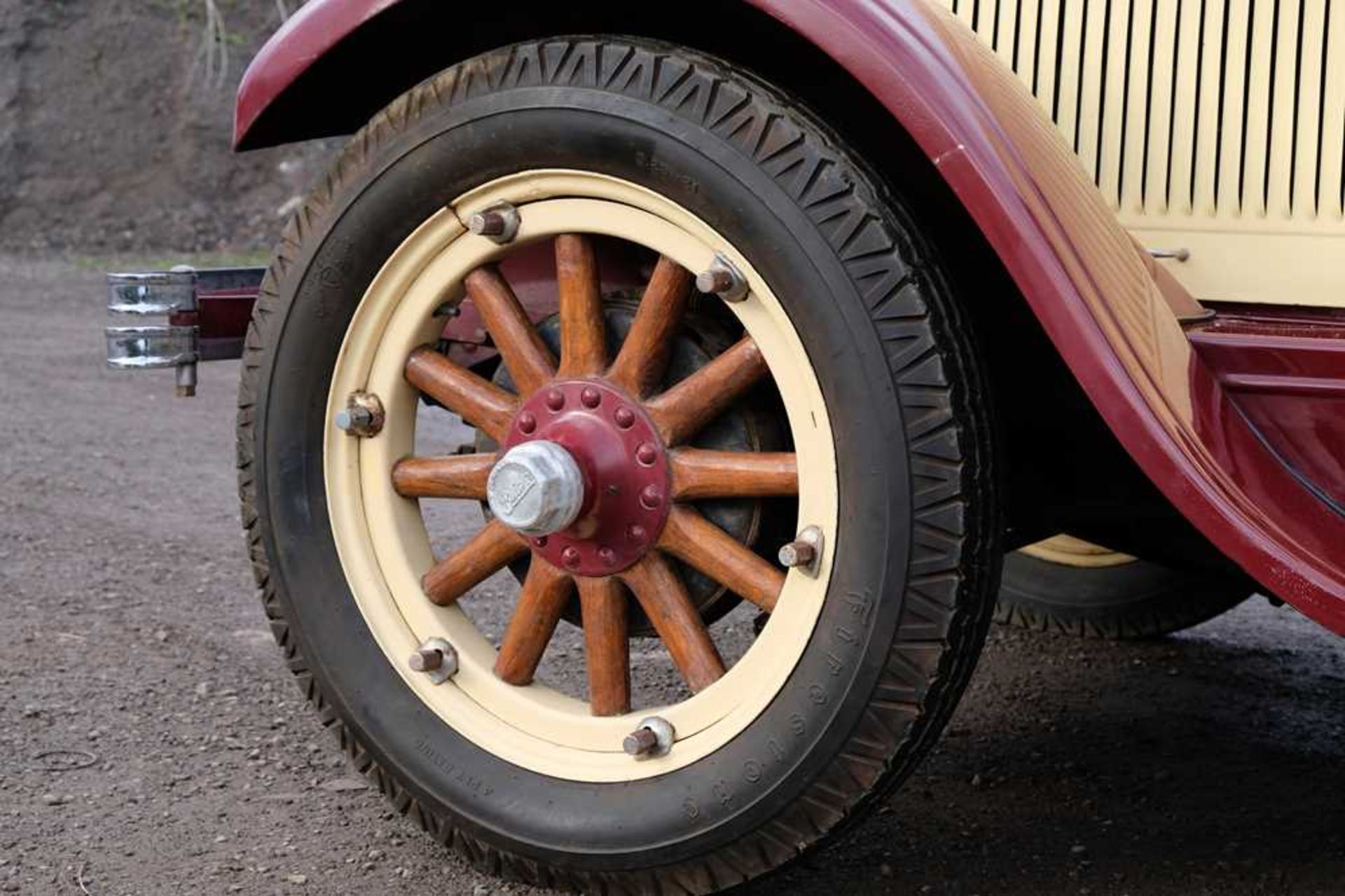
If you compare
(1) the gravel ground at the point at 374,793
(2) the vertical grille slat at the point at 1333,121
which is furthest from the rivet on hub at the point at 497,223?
(2) the vertical grille slat at the point at 1333,121

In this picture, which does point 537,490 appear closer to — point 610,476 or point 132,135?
point 610,476

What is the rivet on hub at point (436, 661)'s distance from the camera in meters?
2.29

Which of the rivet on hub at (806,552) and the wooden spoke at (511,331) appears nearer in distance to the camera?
the rivet on hub at (806,552)

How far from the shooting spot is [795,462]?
82.1 inches

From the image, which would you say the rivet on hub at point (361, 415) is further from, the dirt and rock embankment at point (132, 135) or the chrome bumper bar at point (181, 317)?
the dirt and rock embankment at point (132, 135)

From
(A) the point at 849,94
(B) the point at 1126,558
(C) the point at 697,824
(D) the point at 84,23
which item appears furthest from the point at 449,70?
(D) the point at 84,23

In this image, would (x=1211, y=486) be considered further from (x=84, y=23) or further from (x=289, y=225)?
(x=84, y=23)

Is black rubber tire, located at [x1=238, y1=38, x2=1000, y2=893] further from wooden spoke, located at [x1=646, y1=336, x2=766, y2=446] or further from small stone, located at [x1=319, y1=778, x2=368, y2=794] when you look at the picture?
small stone, located at [x1=319, y1=778, x2=368, y2=794]

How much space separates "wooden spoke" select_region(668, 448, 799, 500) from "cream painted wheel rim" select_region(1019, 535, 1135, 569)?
1670 mm

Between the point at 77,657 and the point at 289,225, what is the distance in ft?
4.16

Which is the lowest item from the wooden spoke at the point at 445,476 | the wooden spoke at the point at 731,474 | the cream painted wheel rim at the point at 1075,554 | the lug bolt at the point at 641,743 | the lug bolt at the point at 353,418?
the cream painted wheel rim at the point at 1075,554

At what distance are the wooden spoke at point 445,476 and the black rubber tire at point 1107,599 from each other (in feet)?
5.10

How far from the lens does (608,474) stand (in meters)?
2.17

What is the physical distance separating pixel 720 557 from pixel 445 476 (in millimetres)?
439
